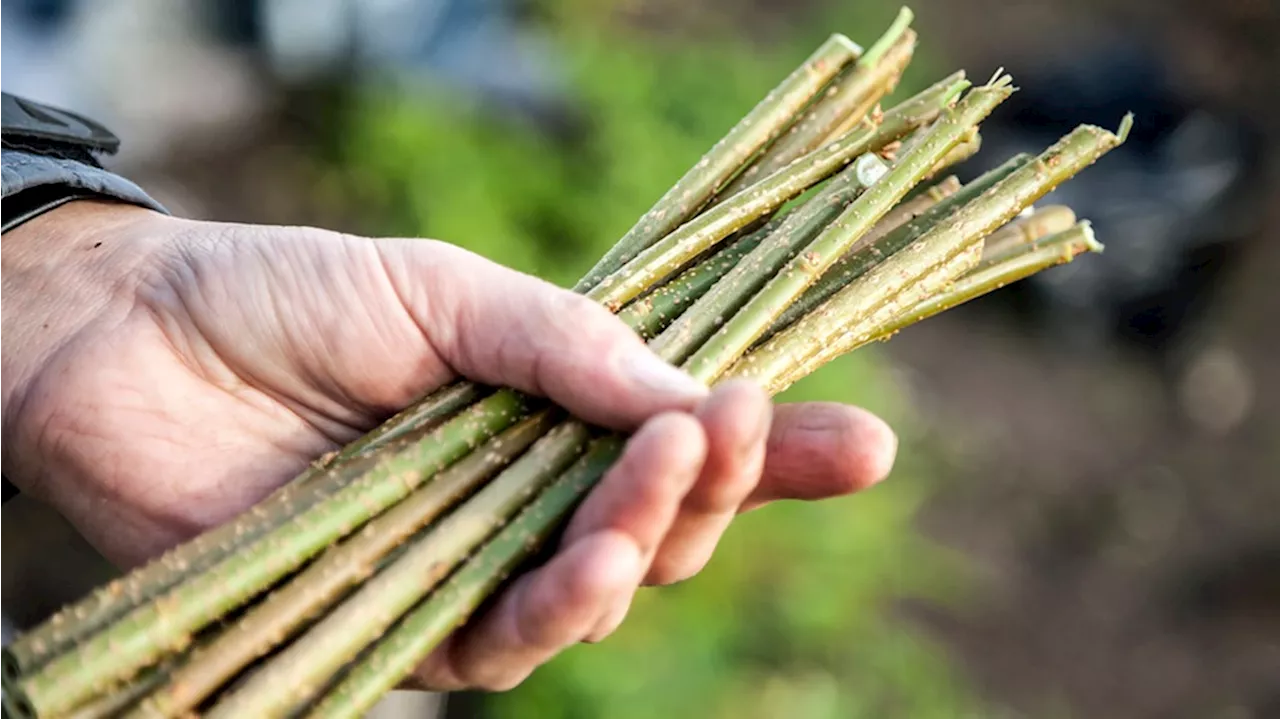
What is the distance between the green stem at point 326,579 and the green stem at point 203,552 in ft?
0.21

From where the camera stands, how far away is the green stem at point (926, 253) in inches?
45.6

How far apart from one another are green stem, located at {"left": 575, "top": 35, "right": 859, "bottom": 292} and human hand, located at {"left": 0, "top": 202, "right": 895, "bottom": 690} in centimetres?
20

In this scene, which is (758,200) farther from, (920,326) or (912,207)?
(920,326)

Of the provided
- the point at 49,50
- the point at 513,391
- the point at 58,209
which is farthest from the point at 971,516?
the point at 49,50

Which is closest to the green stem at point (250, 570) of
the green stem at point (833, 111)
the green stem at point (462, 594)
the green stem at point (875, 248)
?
the green stem at point (462, 594)

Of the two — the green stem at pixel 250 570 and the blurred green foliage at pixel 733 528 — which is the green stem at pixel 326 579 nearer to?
the green stem at pixel 250 570

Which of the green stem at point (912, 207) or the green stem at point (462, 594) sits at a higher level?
the green stem at point (912, 207)

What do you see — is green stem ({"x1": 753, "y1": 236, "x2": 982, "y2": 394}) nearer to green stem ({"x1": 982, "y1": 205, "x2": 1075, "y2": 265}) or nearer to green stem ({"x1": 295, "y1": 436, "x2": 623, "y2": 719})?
green stem ({"x1": 982, "y1": 205, "x2": 1075, "y2": 265})

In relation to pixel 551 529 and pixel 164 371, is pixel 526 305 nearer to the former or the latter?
pixel 551 529

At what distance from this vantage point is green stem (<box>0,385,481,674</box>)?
2.97 ft

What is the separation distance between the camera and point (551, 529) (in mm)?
1013

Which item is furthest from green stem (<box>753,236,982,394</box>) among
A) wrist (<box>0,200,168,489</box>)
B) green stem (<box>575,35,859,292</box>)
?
wrist (<box>0,200,168,489</box>)

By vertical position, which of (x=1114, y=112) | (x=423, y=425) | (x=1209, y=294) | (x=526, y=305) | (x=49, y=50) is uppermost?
(x=1114, y=112)

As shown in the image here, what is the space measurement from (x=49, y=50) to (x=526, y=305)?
8.20 feet
